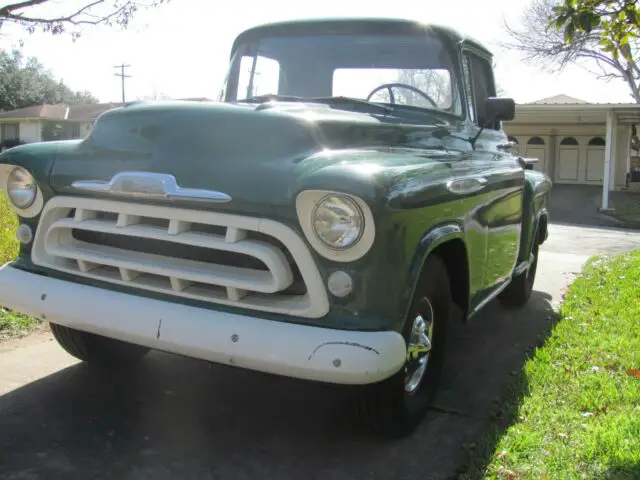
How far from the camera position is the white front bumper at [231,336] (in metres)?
2.41

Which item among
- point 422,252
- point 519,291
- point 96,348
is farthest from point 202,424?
point 519,291

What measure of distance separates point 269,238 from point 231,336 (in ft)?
1.35

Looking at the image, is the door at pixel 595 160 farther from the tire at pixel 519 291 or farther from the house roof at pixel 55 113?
the house roof at pixel 55 113

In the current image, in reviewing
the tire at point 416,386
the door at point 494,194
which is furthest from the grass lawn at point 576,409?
the door at point 494,194

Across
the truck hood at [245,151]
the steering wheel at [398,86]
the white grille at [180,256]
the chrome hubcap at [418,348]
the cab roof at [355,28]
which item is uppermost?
the cab roof at [355,28]

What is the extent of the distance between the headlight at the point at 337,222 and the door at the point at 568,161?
74.0 ft

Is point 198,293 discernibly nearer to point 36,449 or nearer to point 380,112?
point 36,449

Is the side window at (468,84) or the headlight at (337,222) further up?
the side window at (468,84)

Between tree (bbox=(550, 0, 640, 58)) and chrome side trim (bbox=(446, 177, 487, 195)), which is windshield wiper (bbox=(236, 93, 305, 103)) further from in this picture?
tree (bbox=(550, 0, 640, 58))

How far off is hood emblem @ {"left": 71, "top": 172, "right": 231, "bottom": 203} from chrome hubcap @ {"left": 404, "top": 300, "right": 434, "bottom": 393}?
103cm

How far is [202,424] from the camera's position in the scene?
125 inches

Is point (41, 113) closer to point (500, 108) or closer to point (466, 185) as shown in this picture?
point (500, 108)

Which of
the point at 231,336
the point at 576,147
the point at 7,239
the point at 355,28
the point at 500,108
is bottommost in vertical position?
the point at 7,239

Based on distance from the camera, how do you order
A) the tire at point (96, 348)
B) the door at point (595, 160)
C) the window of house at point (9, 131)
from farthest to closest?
the window of house at point (9, 131) → the door at point (595, 160) → the tire at point (96, 348)
